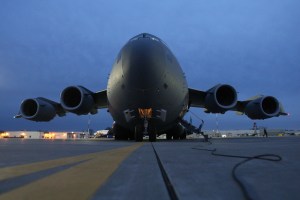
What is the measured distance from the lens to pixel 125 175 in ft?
10.2

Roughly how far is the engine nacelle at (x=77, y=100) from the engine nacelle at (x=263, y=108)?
8.91 meters

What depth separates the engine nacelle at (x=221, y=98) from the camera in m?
16.4

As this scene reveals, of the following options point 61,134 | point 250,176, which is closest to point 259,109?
point 250,176

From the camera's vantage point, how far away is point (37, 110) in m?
16.5

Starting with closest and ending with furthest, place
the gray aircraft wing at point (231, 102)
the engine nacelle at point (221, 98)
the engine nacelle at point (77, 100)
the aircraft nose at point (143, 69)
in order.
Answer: the aircraft nose at point (143, 69) → the engine nacelle at point (77, 100) → the engine nacelle at point (221, 98) → the gray aircraft wing at point (231, 102)

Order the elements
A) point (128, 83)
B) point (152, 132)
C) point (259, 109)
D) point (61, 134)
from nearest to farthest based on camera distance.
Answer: point (128, 83)
point (152, 132)
point (259, 109)
point (61, 134)

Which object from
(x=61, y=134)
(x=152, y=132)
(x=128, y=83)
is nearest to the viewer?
(x=128, y=83)

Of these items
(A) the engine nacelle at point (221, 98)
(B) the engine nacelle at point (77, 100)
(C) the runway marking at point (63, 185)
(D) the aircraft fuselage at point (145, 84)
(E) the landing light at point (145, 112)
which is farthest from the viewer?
(A) the engine nacelle at point (221, 98)

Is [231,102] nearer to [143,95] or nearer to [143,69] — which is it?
[143,95]

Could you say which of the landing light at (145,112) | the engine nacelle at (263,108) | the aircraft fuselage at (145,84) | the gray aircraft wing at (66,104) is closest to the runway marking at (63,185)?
the aircraft fuselage at (145,84)

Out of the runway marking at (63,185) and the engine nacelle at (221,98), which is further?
the engine nacelle at (221,98)

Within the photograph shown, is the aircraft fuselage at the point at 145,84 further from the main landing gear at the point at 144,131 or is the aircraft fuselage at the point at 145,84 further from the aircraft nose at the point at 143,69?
the main landing gear at the point at 144,131

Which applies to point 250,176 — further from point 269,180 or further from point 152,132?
point 152,132

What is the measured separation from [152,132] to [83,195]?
1153cm
